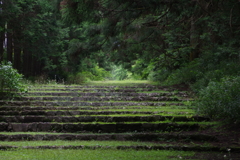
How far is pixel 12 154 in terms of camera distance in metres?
5.51

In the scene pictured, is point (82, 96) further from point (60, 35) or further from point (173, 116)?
point (60, 35)

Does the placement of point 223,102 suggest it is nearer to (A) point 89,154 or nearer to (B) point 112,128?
(B) point 112,128

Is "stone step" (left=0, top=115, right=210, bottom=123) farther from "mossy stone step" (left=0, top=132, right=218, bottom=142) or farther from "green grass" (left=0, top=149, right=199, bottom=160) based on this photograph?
"green grass" (left=0, top=149, right=199, bottom=160)

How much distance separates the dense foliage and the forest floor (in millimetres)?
2348

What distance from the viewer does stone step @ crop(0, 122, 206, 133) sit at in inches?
290

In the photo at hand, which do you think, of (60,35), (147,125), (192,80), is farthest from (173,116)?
(60,35)

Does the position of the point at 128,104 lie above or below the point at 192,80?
below

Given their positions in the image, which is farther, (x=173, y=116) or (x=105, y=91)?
(x=105, y=91)

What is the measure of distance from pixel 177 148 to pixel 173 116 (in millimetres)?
2060

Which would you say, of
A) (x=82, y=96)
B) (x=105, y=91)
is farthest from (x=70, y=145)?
(x=105, y=91)

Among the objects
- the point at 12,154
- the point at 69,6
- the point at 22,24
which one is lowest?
the point at 12,154

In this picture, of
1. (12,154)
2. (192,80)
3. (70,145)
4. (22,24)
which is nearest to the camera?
(12,154)

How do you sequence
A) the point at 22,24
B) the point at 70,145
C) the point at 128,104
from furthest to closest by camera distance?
the point at 22,24 → the point at 128,104 → the point at 70,145

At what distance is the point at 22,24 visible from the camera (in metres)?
16.0
